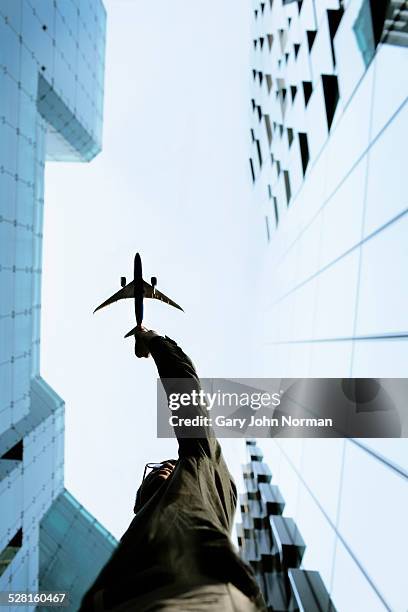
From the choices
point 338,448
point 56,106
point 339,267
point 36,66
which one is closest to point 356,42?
point 339,267

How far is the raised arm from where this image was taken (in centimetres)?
443

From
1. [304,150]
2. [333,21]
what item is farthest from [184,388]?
[304,150]

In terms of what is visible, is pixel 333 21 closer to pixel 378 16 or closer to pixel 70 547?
pixel 378 16

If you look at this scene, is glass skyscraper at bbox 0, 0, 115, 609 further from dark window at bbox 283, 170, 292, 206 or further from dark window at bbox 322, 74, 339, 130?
dark window at bbox 283, 170, 292, 206

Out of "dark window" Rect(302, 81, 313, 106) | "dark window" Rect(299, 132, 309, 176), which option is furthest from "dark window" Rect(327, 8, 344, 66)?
"dark window" Rect(299, 132, 309, 176)

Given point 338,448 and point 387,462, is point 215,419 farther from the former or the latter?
point 387,462

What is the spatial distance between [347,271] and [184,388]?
6.97m

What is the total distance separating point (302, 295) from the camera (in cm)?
1537

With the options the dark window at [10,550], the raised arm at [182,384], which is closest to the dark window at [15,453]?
the dark window at [10,550]

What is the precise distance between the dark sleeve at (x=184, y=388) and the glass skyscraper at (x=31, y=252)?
1249cm

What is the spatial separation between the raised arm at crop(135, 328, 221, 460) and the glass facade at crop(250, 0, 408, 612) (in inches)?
144

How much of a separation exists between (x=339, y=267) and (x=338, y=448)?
423cm

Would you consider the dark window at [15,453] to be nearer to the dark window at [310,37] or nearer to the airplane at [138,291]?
the airplane at [138,291]

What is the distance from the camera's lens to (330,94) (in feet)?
43.1
